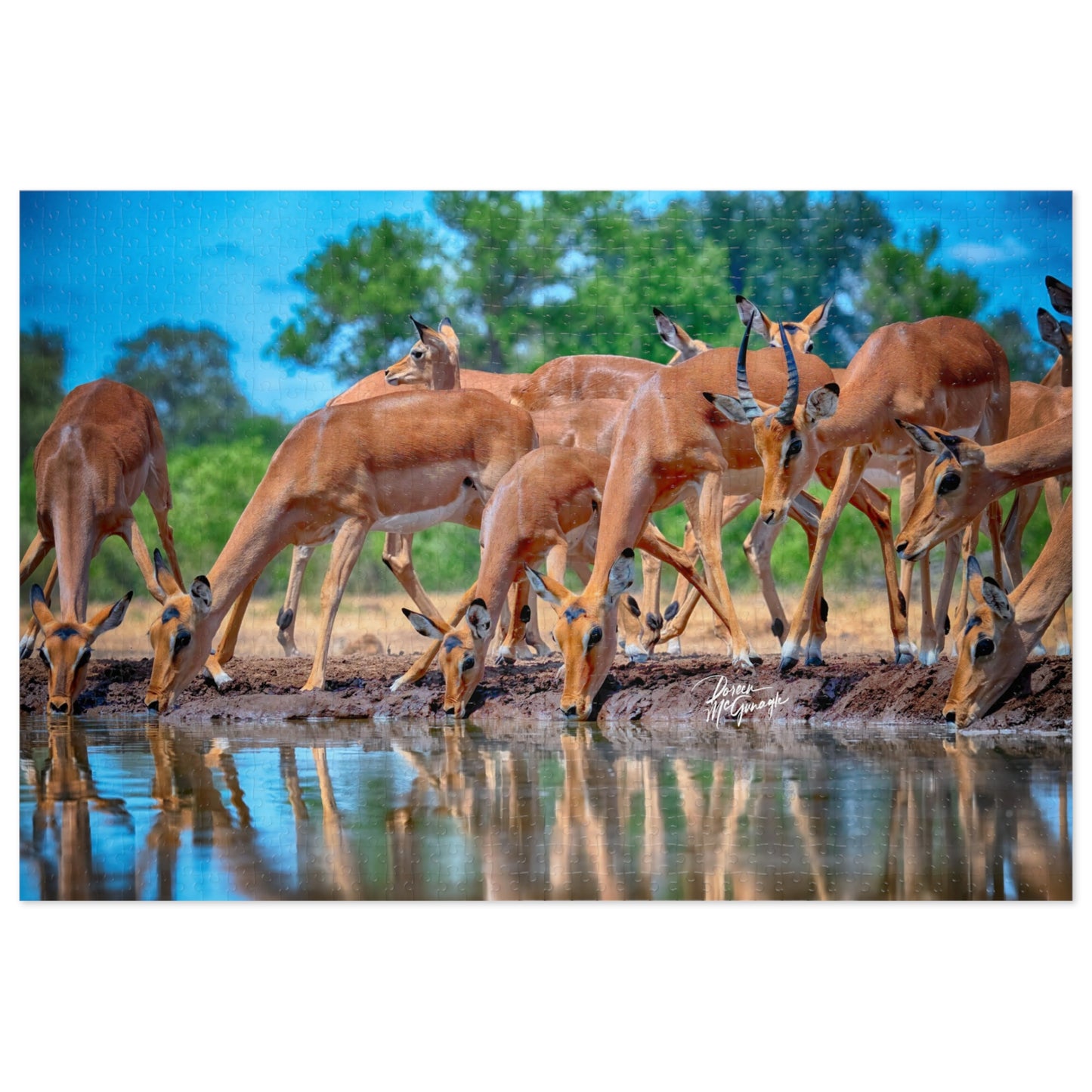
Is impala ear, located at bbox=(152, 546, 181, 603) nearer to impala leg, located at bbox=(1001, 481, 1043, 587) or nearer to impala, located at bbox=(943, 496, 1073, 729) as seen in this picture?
impala, located at bbox=(943, 496, 1073, 729)

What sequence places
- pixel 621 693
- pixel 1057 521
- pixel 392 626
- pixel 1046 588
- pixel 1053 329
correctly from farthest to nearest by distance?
pixel 392 626 → pixel 621 693 → pixel 1053 329 → pixel 1057 521 → pixel 1046 588

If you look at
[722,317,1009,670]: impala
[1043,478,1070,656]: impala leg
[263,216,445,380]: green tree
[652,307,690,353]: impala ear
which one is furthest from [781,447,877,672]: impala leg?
[263,216,445,380]: green tree

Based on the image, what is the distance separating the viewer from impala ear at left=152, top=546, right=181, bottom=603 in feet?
23.7

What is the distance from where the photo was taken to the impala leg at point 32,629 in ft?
23.1

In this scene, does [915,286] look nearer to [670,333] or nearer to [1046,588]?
[670,333]

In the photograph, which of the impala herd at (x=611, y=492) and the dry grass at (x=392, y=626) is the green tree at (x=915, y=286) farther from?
the dry grass at (x=392, y=626)

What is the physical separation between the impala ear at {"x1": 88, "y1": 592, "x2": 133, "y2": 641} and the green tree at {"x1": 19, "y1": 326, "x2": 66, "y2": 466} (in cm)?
89

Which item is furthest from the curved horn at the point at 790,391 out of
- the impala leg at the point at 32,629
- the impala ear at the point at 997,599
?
the impala leg at the point at 32,629

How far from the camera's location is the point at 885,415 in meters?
7.32

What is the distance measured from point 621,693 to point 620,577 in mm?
610

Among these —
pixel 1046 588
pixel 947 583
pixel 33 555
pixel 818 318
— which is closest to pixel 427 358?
pixel 818 318

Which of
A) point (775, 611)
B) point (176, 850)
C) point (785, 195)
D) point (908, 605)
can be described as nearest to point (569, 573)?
point (775, 611)
